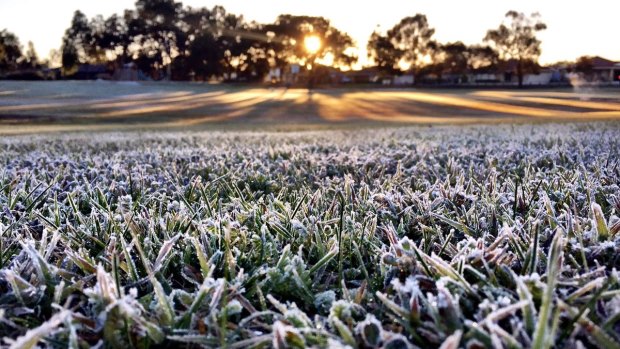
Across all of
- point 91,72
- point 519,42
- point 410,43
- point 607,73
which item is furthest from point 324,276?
point 91,72

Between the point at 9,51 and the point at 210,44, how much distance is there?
32.2 meters

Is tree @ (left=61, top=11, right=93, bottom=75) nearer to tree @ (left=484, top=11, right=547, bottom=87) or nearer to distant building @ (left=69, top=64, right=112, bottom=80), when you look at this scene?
distant building @ (left=69, top=64, right=112, bottom=80)

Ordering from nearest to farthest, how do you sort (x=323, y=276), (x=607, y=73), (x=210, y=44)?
1. (x=323, y=276)
2. (x=607, y=73)
3. (x=210, y=44)

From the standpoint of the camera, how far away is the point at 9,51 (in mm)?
81500

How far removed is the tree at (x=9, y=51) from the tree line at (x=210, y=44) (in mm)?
158

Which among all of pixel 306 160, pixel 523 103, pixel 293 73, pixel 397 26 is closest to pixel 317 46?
pixel 293 73

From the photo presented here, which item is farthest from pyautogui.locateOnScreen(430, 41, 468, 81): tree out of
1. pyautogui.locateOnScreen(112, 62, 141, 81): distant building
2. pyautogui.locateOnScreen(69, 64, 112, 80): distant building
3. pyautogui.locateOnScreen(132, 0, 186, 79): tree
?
pyautogui.locateOnScreen(69, 64, 112, 80): distant building

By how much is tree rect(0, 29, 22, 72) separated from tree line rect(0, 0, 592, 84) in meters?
0.16

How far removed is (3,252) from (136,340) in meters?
0.64

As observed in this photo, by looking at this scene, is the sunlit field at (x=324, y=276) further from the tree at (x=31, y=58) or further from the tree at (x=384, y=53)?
the tree at (x=31, y=58)

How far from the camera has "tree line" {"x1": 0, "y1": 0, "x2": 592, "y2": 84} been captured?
84.4 m

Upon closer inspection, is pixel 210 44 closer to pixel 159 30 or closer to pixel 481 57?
pixel 159 30

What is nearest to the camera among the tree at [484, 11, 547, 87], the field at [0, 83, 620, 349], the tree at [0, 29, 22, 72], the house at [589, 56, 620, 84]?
the field at [0, 83, 620, 349]

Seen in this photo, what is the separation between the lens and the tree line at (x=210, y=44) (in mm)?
84438
